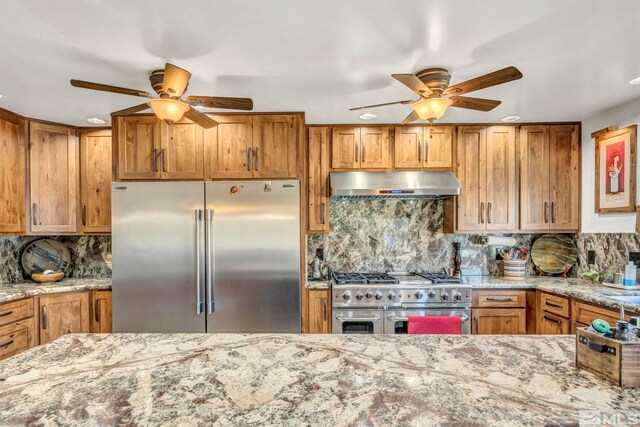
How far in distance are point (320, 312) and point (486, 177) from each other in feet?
6.90

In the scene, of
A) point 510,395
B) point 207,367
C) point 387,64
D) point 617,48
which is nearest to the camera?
point 510,395

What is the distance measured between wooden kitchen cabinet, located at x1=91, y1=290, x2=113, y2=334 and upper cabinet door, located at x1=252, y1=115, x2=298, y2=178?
1.80 meters

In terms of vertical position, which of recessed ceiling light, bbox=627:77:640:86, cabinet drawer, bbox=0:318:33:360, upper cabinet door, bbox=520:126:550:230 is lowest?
cabinet drawer, bbox=0:318:33:360

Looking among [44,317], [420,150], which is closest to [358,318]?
[420,150]

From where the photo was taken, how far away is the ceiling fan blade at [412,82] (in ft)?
5.76

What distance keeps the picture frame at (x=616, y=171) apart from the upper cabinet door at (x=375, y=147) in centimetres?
189

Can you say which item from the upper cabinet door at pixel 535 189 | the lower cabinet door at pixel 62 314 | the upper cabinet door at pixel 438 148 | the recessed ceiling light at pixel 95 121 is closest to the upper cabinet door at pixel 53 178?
the recessed ceiling light at pixel 95 121

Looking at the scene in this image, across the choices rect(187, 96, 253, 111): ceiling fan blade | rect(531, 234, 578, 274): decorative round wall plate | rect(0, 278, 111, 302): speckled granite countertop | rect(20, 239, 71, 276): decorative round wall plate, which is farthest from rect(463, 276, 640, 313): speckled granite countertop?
rect(20, 239, 71, 276): decorative round wall plate

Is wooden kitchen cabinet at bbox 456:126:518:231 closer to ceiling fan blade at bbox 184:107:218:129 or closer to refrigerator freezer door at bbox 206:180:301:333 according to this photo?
refrigerator freezer door at bbox 206:180:301:333

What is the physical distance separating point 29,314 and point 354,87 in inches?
127

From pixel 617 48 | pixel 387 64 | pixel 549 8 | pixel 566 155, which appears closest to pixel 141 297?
pixel 387 64

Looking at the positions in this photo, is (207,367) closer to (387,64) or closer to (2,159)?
(387,64)

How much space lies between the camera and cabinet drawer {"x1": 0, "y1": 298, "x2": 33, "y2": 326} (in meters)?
2.61

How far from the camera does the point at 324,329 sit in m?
3.07
